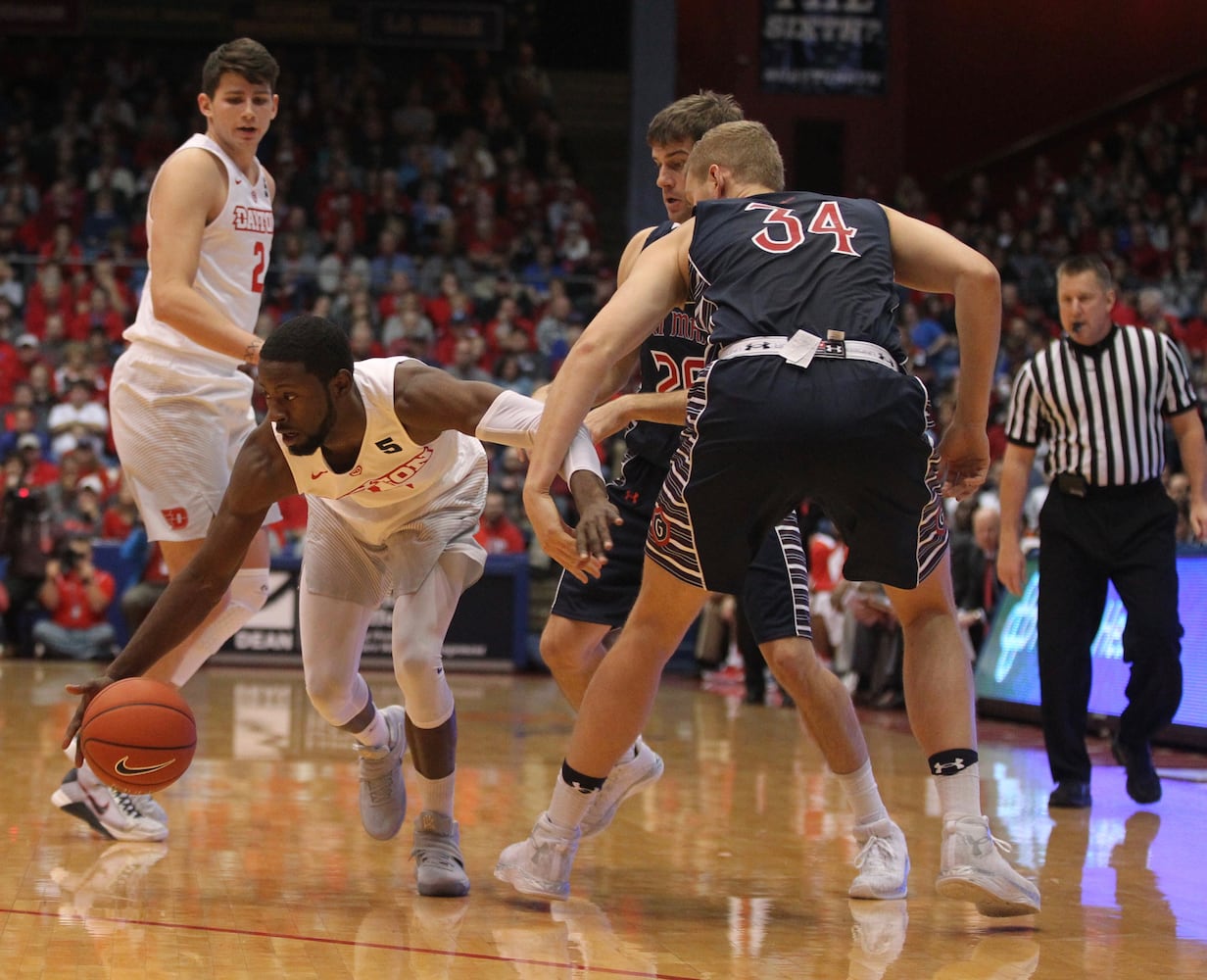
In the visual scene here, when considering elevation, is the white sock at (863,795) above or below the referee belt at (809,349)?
below

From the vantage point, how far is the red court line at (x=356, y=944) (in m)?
3.33

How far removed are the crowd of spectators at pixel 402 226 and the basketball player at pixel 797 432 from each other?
9685 mm

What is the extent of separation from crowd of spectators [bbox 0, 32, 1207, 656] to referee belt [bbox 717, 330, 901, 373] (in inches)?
394

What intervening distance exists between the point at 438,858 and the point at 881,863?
1.18m

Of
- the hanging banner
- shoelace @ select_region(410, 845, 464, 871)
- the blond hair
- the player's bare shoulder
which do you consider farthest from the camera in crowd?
the hanging banner

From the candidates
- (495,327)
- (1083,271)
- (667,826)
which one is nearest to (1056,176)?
(495,327)

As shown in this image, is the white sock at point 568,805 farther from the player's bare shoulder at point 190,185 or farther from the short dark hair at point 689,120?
the player's bare shoulder at point 190,185

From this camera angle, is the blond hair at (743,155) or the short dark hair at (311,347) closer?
the short dark hair at (311,347)

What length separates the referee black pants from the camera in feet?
19.6

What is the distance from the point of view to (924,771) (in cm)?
685

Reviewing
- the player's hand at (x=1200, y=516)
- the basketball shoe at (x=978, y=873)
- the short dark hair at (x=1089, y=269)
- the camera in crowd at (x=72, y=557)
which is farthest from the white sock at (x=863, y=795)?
the camera in crowd at (x=72, y=557)

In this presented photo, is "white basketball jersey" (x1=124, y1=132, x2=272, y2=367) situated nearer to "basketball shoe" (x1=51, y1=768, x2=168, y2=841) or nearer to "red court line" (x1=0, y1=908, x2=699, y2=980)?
"basketball shoe" (x1=51, y1=768, x2=168, y2=841)

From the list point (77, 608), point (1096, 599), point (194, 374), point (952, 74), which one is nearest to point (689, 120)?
point (194, 374)

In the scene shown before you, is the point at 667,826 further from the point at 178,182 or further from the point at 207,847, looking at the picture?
the point at 178,182
